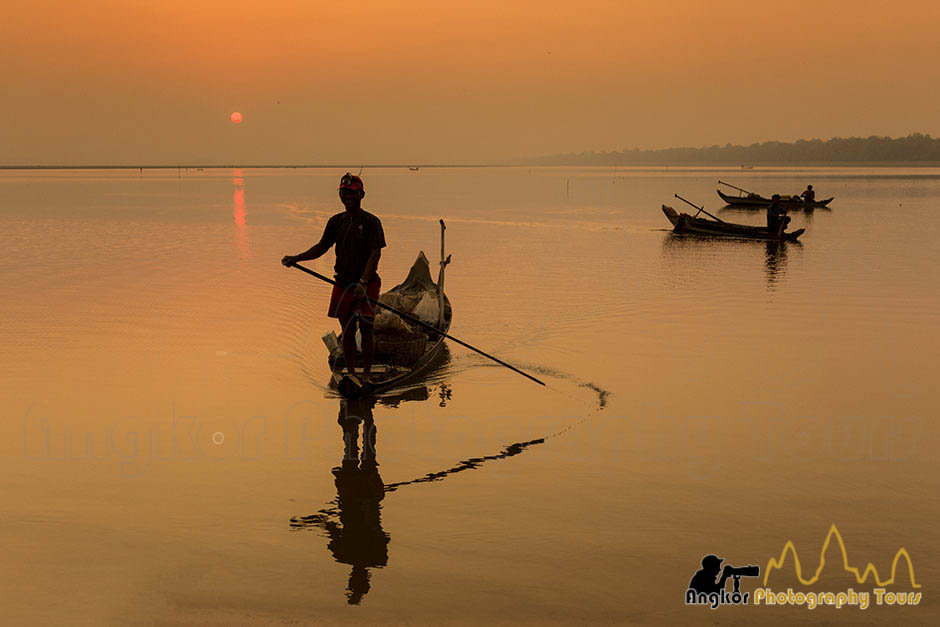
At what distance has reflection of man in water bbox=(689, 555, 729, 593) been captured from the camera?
4.52 m

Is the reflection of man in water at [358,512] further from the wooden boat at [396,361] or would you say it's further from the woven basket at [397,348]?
the woven basket at [397,348]

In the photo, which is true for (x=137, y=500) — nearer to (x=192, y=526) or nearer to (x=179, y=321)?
(x=192, y=526)

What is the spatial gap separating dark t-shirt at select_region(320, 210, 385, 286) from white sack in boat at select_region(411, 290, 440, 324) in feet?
7.67

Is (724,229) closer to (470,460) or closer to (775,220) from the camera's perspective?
(775,220)

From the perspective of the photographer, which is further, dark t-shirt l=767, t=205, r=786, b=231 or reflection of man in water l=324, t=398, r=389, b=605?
dark t-shirt l=767, t=205, r=786, b=231

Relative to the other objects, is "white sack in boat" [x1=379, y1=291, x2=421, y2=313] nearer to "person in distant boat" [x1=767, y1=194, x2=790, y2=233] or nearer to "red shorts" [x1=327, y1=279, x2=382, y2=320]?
"red shorts" [x1=327, y1=279, x2=382, y2=320]

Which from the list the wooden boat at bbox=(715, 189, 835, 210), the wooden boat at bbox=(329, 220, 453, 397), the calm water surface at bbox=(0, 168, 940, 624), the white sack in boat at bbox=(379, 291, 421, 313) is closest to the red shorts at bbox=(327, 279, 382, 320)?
the wooden boat at bbox=(329, 220, 453, 397)

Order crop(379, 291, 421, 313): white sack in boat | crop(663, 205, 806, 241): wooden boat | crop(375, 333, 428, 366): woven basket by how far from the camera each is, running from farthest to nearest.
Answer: crop(663, 205, 806, 241): wooden boat
crop(379, 291, 421, 313): white sack in boat
crop(375, 333, 428, 366): woven basket

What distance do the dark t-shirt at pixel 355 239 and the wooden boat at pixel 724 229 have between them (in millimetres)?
20426

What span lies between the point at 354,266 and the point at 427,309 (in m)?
2.52

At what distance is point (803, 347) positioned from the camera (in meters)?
10.8

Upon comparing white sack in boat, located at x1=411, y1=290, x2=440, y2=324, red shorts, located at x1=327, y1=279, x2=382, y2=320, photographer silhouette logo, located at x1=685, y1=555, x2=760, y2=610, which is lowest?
photographer silhouette logo, located at x1=685, y1=555, x2=760, y2=610

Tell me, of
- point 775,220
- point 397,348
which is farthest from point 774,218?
point 397,348

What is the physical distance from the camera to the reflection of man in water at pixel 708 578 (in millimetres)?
4516
